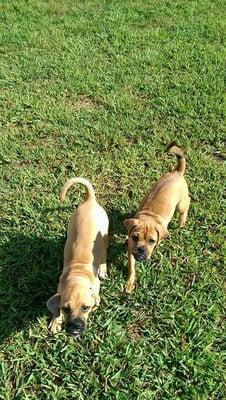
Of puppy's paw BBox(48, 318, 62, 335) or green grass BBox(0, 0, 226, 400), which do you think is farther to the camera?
puppy's paw BBox(48, 318, 62, 335)

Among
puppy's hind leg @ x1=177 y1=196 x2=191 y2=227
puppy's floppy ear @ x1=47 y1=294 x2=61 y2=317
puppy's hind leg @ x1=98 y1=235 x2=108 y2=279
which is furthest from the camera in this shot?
puppy's hind leg @ x1=177 y1=196 x2=191 y2=227

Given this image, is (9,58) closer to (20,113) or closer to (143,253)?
(20,113)

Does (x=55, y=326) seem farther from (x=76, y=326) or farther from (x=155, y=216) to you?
(x=155, y=216)

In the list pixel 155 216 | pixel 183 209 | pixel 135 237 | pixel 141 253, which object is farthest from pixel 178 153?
pixel 141 253

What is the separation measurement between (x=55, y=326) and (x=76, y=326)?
25.0 inches

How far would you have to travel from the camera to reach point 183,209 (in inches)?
173

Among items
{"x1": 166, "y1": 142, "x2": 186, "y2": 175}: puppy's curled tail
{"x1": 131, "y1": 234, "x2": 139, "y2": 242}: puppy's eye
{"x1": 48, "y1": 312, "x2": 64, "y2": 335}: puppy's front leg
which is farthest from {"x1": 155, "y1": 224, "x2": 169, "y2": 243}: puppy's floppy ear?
{"x1": 48, "y1": 312, "x2": 64, "y2": 335}: puppy's front leg

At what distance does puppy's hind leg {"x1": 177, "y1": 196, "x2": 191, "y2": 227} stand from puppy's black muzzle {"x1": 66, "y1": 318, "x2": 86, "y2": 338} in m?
1.63

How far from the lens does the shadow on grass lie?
152 inches

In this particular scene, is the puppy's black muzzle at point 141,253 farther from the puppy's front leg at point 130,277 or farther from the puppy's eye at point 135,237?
the puppy's front leg at point 130,277

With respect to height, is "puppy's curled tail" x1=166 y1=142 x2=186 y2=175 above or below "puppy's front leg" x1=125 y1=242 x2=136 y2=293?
above

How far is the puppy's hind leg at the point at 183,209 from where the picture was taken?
4336 mm

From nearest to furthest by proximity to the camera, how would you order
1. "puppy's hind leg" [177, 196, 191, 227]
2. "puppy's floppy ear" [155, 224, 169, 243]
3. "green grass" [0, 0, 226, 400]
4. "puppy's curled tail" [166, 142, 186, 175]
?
"green grass" [0, 0, 226, 400]
"puppy's floppy ear" [155, 224, 169, 243]
"puppy's curled tail" [166, 142, 186, 175]
"puppy's hind leg" [177, 196, 191, 227]

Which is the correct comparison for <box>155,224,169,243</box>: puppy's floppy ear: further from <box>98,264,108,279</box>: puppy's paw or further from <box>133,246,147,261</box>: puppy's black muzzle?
<box>98,264,108,279</box>: puppy's paw
